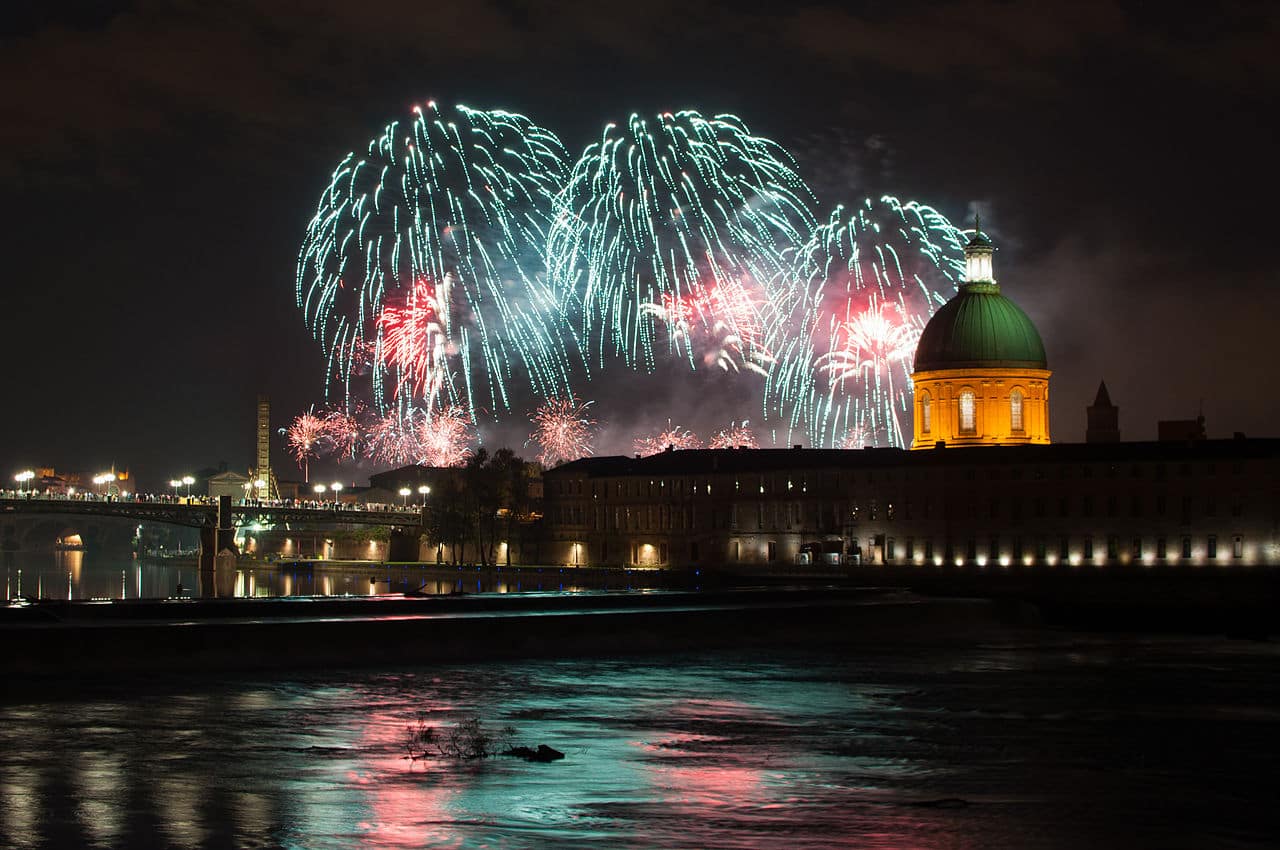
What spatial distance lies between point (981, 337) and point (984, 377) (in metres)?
2.99

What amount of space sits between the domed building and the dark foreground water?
261 ft

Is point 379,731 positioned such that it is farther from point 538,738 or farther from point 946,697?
point 946,697

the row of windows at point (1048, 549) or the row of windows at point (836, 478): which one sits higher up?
the row of windows at point (836, 478)

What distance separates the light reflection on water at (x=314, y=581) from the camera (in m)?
108

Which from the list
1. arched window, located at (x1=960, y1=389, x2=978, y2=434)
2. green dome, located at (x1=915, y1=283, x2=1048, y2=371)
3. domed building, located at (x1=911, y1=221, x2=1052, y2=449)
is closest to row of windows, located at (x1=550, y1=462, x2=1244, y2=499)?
domed building, located at (x1=911, y1=221, x2=1052, y2=449)

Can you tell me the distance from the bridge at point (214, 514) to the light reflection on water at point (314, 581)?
3.57 metres

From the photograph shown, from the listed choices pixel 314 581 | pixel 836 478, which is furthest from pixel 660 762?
pixel 314 581

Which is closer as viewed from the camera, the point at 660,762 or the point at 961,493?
the point at 660,762

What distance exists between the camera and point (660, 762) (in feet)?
91.0

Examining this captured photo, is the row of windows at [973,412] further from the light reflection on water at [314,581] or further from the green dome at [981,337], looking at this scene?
the light reflection on water at [314,581]

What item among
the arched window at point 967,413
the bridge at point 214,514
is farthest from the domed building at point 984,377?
the bridge at point 214,514

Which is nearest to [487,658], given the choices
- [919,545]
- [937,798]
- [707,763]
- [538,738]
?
[538,738]

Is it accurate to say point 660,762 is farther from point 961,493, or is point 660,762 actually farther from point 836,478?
point 836,478

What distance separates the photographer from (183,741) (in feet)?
96.9
